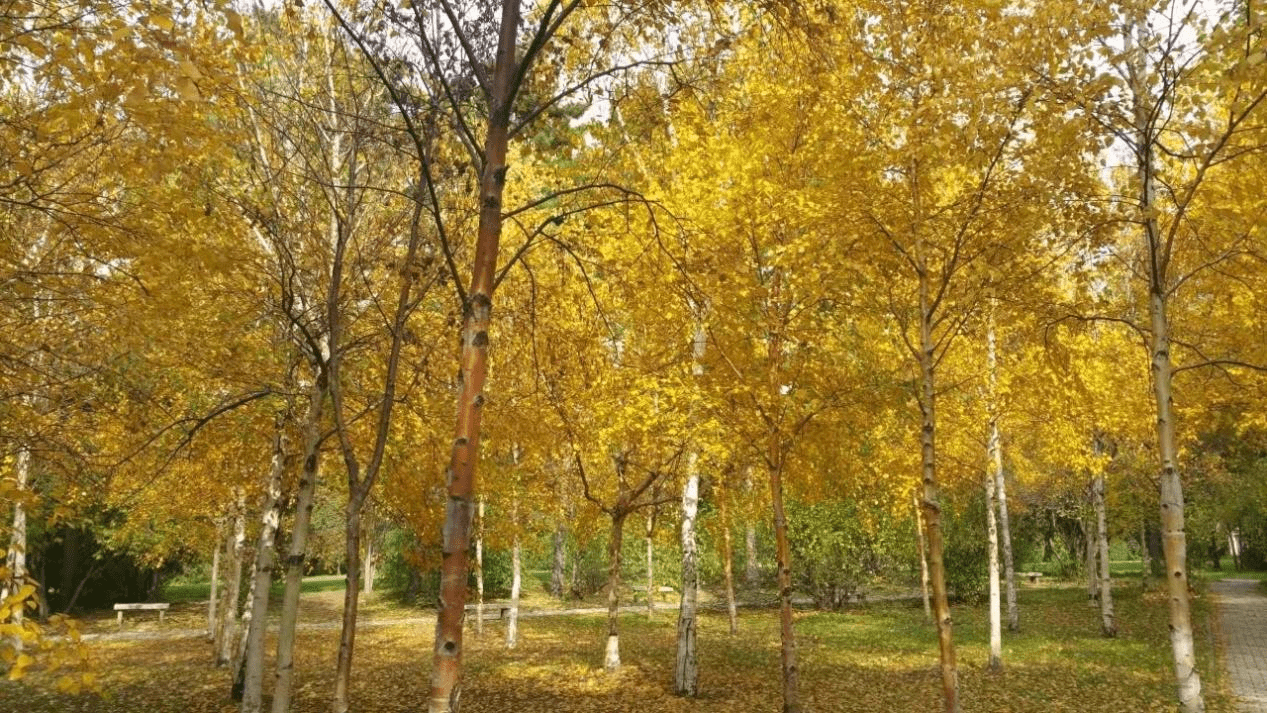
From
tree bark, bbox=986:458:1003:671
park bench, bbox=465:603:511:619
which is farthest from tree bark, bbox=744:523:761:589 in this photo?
tree bark, bbox=986:458:1003:671

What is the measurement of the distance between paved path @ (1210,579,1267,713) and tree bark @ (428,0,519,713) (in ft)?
38.8

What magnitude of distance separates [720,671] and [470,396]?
39.6 feet

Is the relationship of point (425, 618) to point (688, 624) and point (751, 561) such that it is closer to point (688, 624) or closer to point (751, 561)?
point (751, 561)

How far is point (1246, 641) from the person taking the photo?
51.6 ft

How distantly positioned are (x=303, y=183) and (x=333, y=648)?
1362 centimetres

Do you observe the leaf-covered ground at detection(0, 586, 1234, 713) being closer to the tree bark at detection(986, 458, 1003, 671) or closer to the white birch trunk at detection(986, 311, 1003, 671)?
the tree bark at detection(986, 458, 1003, 671)

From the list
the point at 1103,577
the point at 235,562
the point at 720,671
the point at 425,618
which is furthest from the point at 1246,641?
the point at 425,618

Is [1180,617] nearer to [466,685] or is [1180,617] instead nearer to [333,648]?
[466,685]

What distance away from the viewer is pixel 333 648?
57.7 feet

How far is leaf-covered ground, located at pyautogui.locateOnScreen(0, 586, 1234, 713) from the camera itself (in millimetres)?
11148

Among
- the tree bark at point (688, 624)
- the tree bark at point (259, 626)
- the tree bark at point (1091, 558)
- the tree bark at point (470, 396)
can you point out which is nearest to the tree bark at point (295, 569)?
the tree bark at point (259, 626)

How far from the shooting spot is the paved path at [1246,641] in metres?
11.0

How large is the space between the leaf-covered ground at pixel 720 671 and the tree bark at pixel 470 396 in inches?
272

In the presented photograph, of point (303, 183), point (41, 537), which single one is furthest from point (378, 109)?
point (41, 537)
